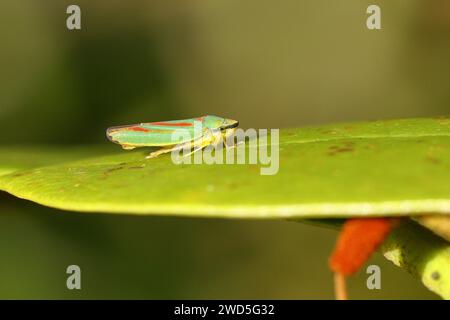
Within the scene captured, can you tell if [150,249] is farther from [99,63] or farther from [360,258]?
[360,258]

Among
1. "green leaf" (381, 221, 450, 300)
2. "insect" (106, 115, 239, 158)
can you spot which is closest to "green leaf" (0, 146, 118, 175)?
"insect" (106, 115, 239, 158)

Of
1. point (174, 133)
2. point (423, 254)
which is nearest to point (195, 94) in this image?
point (174, 133)

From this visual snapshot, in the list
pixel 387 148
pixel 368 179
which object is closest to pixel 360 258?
pixel 368 179

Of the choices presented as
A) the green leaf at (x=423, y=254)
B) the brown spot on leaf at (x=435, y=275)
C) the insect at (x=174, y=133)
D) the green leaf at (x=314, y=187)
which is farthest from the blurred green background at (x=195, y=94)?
the brown spot on leaf at (x=435, y=275)

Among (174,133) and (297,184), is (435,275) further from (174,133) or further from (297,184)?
(174,133)

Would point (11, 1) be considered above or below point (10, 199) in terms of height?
above

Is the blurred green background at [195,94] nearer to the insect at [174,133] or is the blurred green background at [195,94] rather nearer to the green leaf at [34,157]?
the green leaf at [34,157]

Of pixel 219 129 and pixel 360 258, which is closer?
pixel 360 258

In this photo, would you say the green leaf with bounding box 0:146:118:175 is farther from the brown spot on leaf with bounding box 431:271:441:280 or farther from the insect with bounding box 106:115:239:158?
the brown spot on leaf with bounding box 431:271:441:280
